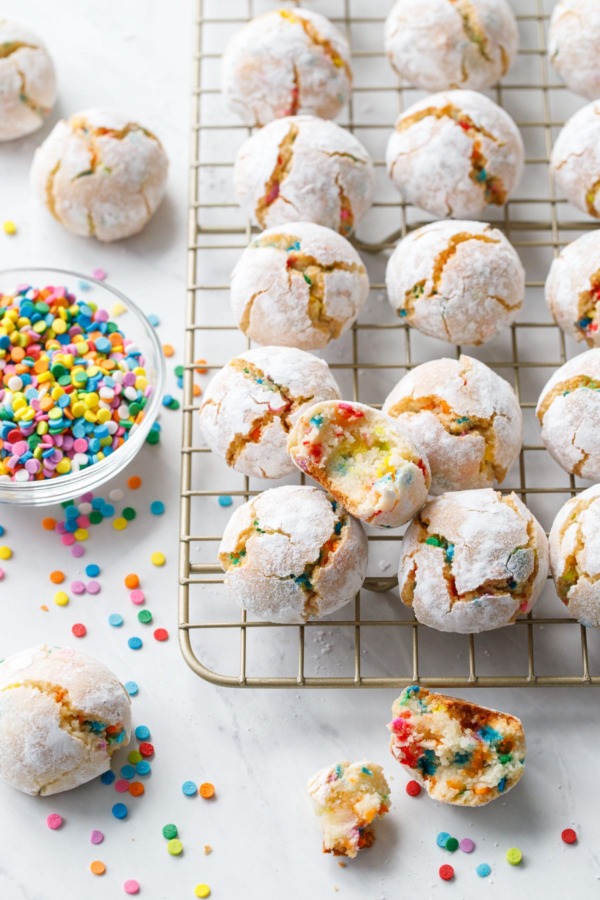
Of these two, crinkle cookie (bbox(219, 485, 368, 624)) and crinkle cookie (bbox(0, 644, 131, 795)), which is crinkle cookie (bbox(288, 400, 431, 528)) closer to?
crinkle cookie (bbox(219, 485, 368, 624))

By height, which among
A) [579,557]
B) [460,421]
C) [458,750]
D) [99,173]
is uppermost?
[99,173]

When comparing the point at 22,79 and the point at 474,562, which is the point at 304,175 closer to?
the point at 22,79

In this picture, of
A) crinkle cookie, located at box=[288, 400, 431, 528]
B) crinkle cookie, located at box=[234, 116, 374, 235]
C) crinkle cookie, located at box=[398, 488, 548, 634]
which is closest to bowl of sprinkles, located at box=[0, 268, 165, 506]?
crinkle cookie, located at box=[234, 116, 374, 235]

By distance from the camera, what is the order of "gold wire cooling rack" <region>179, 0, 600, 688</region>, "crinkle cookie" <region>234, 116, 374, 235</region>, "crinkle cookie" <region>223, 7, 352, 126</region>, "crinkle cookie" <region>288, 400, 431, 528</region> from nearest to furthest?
"crinkle cookie" <region>288, 400, 431, 528</region> < "gold wire cooling rack" <region>179, 0, 600, 688</region> < "crinkle cookie" <region>234, 116, 374, 235</region> < "crinkle cookie" <region>223, 7, 352, 126</region>

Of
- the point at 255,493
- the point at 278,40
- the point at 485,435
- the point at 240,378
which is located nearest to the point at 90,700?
the point at 255,493

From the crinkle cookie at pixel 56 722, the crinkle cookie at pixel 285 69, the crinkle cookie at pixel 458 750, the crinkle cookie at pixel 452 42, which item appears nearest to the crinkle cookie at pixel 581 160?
the crinkle cookie at pixel 452 42

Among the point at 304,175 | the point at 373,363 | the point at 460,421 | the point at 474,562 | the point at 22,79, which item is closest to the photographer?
the point at 474,562

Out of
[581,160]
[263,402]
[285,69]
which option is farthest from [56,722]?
[581,160]

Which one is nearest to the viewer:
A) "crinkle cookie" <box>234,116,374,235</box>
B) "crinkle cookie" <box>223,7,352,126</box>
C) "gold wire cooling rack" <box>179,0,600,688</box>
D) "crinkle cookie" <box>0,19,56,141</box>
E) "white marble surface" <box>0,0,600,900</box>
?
"white marble surface" <box>0,0,600,900</box>
